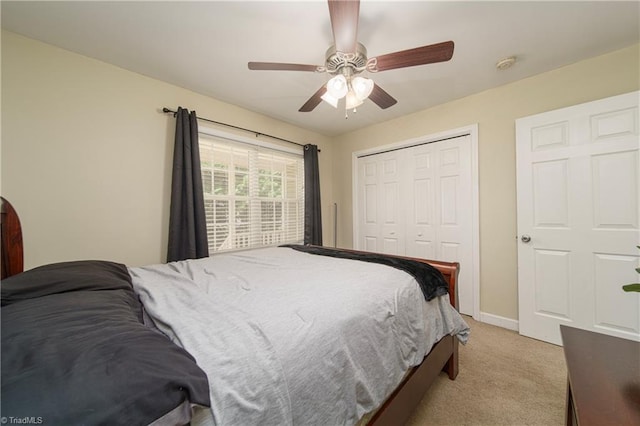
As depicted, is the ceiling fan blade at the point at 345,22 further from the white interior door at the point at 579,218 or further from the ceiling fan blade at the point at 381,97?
the white interior door at the point at 579,218

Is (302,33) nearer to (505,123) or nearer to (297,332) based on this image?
(297,332)

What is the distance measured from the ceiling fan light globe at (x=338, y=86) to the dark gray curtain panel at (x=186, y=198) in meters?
1.54

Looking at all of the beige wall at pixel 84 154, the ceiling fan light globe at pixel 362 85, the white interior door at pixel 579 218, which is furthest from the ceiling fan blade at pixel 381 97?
the beige wall at pixel 84 154

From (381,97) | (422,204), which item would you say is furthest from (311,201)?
(381,97)

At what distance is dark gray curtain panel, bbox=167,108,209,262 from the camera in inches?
88.0

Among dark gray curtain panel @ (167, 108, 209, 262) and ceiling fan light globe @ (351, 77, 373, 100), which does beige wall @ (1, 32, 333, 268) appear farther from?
ceiling fan light globe @ (351, 77, 373, 100)

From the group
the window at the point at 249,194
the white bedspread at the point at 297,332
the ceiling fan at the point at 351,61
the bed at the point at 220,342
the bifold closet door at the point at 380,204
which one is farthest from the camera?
the bifold closet door at the point at 380,204

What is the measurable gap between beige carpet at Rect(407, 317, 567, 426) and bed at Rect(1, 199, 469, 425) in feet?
0.63

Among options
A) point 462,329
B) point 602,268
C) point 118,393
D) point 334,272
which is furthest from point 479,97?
point 118,393

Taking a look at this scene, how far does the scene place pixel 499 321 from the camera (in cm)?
241

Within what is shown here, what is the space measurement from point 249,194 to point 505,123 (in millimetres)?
2869

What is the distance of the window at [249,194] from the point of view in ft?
8.64

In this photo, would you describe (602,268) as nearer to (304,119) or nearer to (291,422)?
(291,422)

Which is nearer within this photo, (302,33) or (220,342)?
(220,342)
